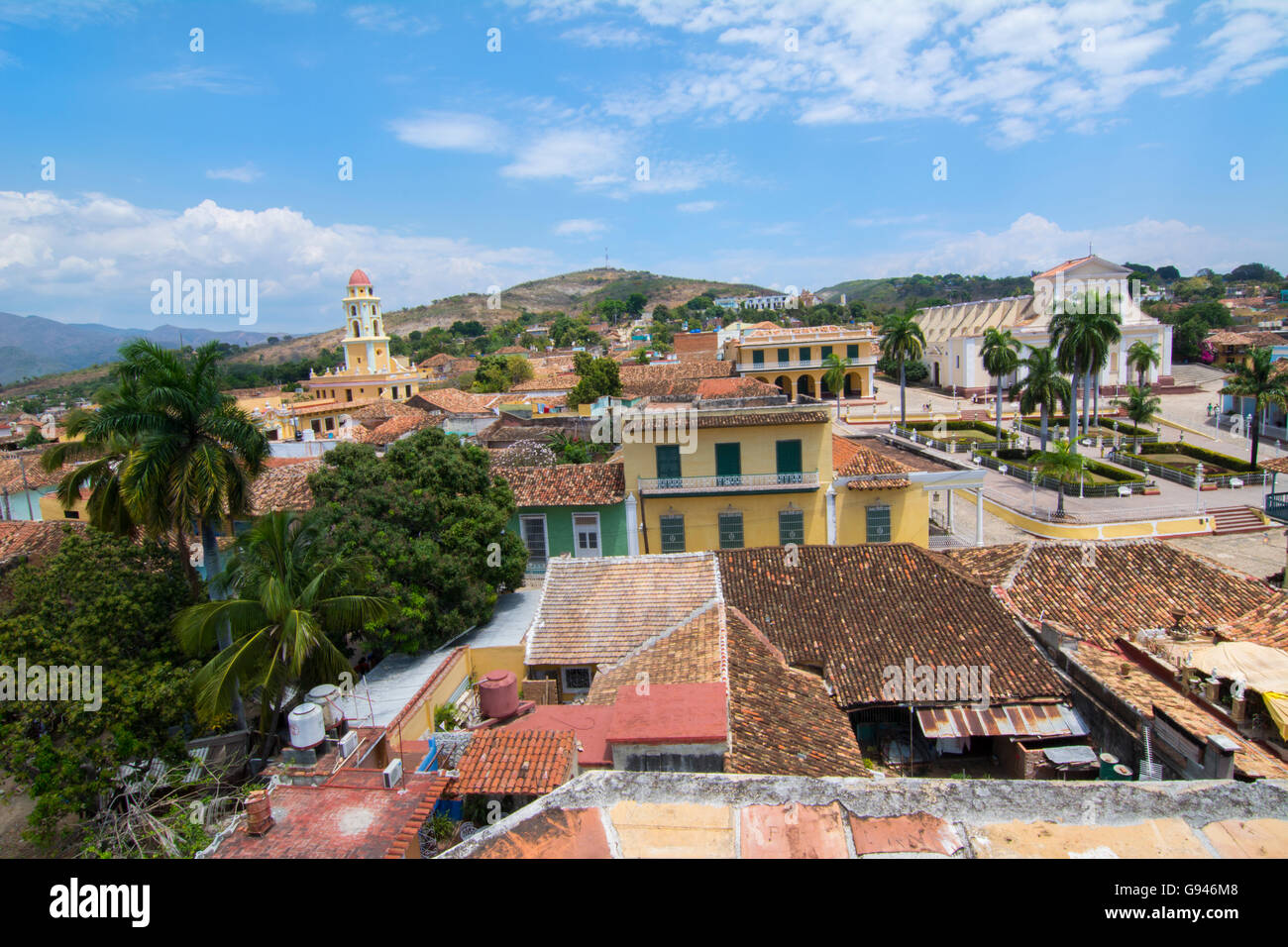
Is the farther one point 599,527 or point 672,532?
point 672,532

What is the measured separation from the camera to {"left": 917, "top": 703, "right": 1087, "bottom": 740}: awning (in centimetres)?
1257

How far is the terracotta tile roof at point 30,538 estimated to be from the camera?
20.8 metres

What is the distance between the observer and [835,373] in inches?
2242

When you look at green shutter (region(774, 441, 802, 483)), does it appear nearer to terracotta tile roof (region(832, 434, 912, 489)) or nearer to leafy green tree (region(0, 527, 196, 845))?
terracotta tile roof (region(832, 434, 912, 489))

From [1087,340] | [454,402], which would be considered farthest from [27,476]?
[1087,340]

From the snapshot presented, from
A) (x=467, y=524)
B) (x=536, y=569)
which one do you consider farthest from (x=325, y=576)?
(x=536, y=569)

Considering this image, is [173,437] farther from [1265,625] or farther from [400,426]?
[400,426]

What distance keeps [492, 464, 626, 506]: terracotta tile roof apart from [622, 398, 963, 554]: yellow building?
64 cm

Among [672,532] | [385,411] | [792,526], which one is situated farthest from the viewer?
[385,411]

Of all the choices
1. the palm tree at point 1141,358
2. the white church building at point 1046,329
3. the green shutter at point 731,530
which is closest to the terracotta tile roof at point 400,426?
the green shutter at point 731,530

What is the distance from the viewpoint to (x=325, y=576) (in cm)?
1457

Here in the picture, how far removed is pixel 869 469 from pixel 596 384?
24799mm

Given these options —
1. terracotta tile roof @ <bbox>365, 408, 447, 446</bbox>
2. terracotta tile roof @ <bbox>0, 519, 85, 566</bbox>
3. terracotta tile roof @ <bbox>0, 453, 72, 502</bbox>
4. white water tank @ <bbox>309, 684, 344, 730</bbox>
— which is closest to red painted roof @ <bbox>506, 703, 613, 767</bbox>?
white water tank @ <bbox>309, 684, 344, 730</bbox>
